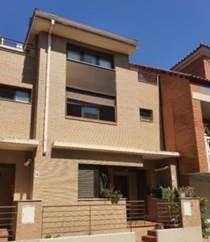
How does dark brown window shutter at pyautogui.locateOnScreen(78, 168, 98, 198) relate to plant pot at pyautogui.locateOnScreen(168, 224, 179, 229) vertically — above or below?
above

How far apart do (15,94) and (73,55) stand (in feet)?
12.6

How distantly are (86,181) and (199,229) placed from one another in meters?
5.57

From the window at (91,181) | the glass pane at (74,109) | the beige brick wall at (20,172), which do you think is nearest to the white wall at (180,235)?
the window at (91,181)

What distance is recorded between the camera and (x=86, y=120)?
51.9ft

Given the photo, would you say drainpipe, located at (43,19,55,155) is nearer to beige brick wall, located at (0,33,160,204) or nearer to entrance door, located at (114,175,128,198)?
beige brick wall, located at (0,33,160,204)

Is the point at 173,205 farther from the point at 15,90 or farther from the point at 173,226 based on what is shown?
the point at 15,90

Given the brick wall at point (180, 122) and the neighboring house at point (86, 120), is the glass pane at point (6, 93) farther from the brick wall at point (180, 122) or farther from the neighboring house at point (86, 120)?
the brick wall at point (180, 122)

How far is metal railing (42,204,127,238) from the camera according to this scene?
12961 mm

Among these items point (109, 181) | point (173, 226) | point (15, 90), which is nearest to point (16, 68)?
point (15, 90)

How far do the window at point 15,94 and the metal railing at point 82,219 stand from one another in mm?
→ 5290

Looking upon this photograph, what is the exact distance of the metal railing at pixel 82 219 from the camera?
12961 mm

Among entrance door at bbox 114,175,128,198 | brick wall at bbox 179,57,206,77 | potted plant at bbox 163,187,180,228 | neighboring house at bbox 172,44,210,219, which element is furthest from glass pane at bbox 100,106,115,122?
brick wall at bbox 179,57,206,77

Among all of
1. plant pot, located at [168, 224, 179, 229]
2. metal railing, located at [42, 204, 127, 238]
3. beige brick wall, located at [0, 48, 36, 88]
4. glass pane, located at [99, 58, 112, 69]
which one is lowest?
plant pot, located at [168, 224, 179, 229]

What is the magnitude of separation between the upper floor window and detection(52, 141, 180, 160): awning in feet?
16.2
